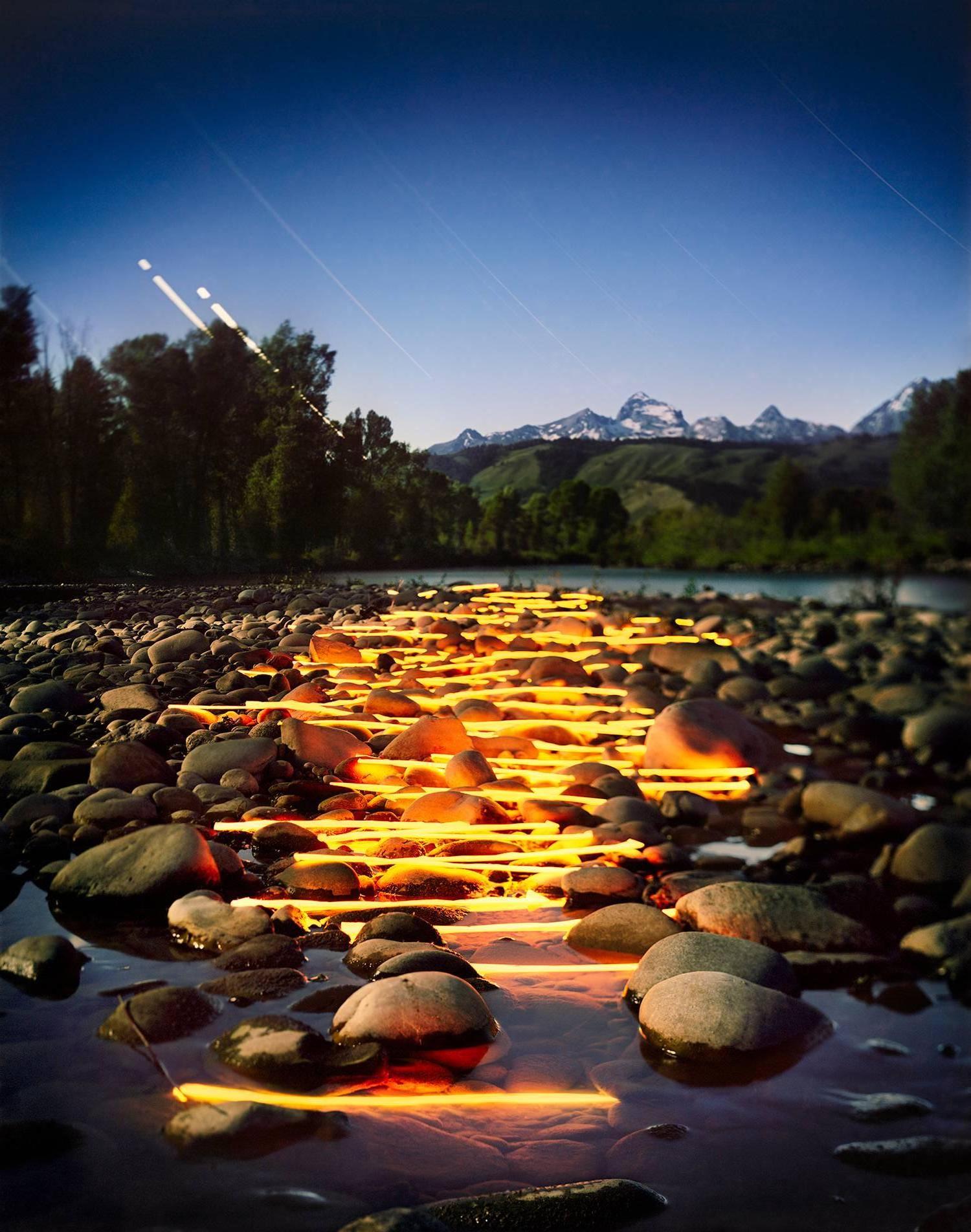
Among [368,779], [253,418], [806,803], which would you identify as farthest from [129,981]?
[806,803]

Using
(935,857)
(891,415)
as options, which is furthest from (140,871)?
(891,415)

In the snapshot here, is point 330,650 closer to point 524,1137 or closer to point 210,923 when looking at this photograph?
point 210,923

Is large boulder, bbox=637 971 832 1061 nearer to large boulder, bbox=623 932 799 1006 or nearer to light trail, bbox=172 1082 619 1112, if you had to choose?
large boulder, bbox=623 932 799 1006

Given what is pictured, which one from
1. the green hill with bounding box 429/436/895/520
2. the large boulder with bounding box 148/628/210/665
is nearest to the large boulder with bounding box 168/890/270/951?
the large boulder with bounding box 148/628/210/665

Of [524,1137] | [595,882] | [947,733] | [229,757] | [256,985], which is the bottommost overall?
[524,1137]

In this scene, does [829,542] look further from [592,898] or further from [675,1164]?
[675,1164]
